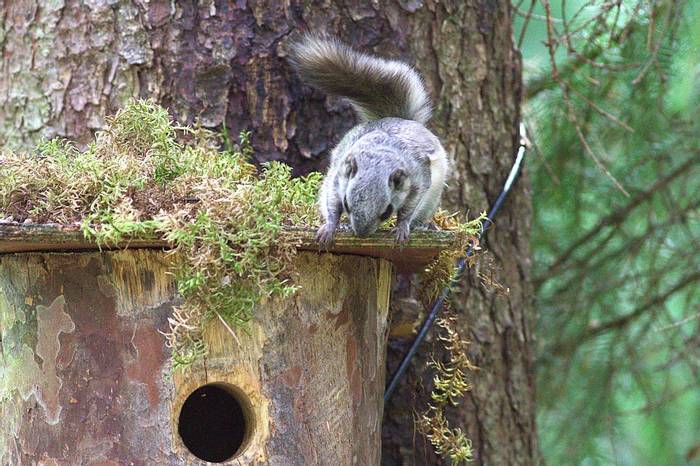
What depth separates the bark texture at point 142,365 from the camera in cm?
218

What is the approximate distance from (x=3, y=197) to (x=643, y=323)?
2.58m

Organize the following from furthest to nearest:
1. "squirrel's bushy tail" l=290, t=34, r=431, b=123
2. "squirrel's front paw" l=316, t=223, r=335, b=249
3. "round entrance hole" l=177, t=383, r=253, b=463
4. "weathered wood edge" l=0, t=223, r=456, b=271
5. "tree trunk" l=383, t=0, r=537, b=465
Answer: "tree trunk" l=383, t=0, r=537, b=465 < "round entrance hole" l=177, t=383, r=253, b=463 < "squirrel's bushy tail" l=290, t=34, r=431, b=123 < "squirrel's front paw" l=316, t=223, r=335, b=249 < "weathered wood edge" l=0, t=223, r=456, b=271

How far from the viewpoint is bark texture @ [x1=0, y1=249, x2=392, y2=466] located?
2.18m

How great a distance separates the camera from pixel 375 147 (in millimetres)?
2412

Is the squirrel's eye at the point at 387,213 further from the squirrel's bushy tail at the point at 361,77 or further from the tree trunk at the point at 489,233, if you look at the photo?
the tree trunk at the point at 489,233

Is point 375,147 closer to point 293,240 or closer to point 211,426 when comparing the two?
point 293,240

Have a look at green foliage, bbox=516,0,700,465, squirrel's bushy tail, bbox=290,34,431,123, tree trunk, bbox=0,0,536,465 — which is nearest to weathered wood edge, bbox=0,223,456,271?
squirrel's bushy tail, bbox=290,34,431,123

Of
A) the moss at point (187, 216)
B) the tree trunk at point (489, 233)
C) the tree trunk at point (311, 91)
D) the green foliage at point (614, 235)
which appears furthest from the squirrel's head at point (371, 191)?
the green foliage at point (614, 235)

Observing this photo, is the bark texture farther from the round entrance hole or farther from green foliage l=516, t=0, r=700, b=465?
green foliage l=516, t=0, r=700, b=465

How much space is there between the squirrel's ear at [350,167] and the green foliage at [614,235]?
1.31m

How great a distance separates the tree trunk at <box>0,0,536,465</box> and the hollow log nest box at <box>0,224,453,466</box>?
2.20 feet

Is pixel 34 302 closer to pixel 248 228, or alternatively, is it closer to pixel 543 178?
pixel 248 228

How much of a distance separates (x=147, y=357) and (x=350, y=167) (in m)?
0.65

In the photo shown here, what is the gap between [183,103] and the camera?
2.84 m
